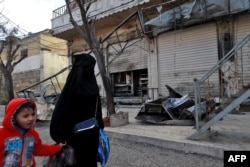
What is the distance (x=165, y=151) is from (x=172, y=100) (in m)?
3.11

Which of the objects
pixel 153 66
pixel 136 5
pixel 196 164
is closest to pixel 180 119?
pixel 196 164

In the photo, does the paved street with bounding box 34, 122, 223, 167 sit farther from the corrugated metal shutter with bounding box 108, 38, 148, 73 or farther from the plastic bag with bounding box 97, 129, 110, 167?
the corrugated metal shutter with bounding box 108, 38, 148, 73

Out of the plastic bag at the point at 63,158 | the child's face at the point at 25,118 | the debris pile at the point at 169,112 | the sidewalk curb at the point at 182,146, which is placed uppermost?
the child's face at the point at 25,118

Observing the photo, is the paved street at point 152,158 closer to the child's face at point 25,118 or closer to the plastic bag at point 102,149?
the plastic bag at point 102,149

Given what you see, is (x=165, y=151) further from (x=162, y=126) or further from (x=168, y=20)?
(x=168, y=20)

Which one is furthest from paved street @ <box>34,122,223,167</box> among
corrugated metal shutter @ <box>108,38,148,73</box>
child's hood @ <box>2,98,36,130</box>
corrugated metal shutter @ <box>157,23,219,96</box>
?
corrugated metal shutter @ <box>108,38,148,73</box>

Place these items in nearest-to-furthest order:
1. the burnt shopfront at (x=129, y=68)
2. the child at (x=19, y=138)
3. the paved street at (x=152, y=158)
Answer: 1. the child at (x=19, y=138)
2. the paved street at (x=152, y=158)
3. the burnt shopfront at (x=129, y=68)

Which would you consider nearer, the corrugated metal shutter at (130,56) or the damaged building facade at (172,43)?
the damaged building facade at (172,43)

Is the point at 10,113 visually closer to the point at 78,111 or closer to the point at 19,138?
the point at 19,138

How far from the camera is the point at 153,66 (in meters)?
12.4

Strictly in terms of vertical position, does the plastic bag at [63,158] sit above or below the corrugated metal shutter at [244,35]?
below

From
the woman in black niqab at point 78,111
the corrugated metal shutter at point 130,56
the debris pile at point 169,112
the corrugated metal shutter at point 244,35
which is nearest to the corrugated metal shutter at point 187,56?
the corrugated metal shutter at point 244,35

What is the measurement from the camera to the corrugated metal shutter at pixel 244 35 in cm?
929

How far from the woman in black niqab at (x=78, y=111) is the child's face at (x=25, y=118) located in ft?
0.85
